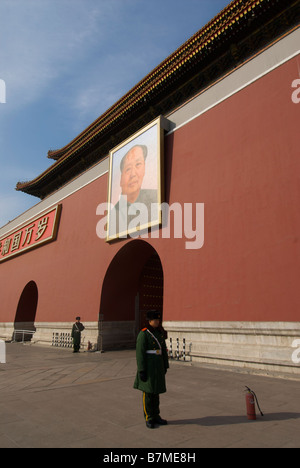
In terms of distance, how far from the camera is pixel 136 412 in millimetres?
3430

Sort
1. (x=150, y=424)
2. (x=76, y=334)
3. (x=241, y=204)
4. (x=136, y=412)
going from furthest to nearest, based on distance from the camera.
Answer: (x=76, y=334) < (x=241, y=204) < (x=136, y=412) < (x=150, y=424)

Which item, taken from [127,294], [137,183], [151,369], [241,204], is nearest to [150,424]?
[151,369]

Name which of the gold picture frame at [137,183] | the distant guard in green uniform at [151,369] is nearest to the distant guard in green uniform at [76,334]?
the gold picture frame at [137,183]

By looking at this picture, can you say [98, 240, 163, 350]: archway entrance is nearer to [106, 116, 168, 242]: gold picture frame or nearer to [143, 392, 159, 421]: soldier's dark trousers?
[106, 116, 168, 242]: gold picture frame

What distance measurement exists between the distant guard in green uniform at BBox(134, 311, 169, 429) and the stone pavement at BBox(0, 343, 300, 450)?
15 centimetres

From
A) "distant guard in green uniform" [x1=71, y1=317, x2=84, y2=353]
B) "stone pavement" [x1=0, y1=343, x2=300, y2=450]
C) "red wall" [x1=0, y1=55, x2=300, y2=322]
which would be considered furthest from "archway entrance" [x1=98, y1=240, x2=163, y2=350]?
"stone pavement" [x1=0, y1=343, x2=300, y2=450]

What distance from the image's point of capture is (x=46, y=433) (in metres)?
2.79

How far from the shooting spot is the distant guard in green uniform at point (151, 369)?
117 inches

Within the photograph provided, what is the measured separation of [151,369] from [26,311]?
1549 cm

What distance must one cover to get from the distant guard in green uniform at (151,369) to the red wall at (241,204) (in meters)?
3.34

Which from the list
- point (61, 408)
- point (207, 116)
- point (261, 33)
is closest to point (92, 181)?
point (207, 116)

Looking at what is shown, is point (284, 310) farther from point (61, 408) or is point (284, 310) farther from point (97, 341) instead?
point (97, 341)

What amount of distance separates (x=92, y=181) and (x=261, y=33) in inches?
303

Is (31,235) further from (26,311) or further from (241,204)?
(241,204)
